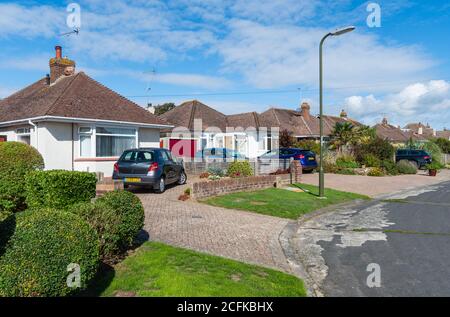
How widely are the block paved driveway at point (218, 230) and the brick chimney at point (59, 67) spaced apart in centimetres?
1191

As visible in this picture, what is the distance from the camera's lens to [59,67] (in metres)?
20.1

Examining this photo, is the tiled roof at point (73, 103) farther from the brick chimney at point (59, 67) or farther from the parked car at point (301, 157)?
the parked car at point (301, 157)

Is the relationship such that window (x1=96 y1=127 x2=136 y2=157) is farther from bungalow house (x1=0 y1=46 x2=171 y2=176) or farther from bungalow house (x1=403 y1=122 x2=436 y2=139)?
bungalow house (x1=403 y1=122 x2=436 y2=139)

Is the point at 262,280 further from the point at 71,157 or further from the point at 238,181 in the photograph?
the point at 71,157

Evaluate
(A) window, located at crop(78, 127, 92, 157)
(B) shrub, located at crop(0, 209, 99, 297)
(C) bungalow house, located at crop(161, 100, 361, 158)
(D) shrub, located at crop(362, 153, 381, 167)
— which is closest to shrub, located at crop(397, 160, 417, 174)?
(D) shrub, located at crop(362, 153, 381, 167)

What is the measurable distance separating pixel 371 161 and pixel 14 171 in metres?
23.9

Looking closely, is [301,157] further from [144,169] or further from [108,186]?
[108,186]

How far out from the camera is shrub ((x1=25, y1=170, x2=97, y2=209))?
307 inches

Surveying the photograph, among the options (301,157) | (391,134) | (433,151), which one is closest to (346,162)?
(301,157)

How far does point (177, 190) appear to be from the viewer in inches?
555

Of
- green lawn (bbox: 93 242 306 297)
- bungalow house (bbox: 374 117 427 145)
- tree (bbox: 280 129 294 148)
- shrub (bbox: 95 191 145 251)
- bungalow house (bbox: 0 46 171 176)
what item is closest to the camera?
green lawn (bbox: 93 242 306 297)

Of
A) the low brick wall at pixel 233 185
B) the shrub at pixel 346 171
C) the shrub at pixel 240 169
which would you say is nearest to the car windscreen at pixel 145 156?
the low brick wall at pixel 233 185

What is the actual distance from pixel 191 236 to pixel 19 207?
447 centimetres

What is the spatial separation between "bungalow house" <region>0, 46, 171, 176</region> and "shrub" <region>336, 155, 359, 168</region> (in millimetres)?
13906
